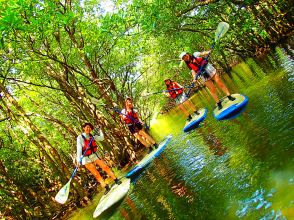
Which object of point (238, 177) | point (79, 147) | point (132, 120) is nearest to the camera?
point (238, 177)

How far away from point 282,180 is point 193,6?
28.9 ft

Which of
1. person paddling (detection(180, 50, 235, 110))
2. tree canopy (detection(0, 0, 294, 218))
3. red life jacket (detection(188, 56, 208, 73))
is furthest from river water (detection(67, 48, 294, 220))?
tree canopy (detection(0, 0, 294, 218))

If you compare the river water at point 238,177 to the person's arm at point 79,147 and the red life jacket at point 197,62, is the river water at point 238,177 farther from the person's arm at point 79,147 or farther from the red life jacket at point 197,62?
the red life jacket at point 197,62

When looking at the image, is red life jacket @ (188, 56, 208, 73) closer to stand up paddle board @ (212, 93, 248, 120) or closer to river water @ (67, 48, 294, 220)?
stand up paddle board @ (212, 93, 248, 120)

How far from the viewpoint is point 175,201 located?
3.15m

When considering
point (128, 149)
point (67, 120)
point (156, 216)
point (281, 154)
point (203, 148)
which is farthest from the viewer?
point (67, 120)

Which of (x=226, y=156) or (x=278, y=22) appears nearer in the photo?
(x=226, y=156)

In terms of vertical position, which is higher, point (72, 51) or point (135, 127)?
point (72, 51)

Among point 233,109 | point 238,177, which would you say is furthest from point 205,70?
point 238,177

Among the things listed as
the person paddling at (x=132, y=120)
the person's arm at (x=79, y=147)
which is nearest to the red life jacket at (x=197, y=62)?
the person paddling at (x=132, y=120)

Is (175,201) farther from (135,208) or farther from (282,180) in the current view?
(282,180)

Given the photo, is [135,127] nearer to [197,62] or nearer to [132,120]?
[132,120]

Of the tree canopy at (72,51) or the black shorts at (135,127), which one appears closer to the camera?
the tree canopy at (72,51)

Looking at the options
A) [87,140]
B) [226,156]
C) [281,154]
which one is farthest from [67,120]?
[281,154]
